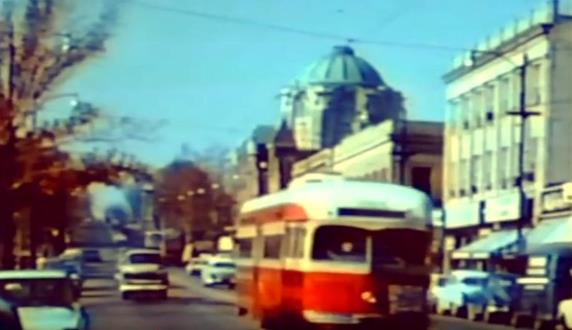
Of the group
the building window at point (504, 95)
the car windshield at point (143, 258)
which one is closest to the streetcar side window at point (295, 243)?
the car windshield at point (143, 258)

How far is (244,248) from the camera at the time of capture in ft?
121

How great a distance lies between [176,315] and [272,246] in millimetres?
11654

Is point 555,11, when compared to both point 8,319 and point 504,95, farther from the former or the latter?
point 8,319

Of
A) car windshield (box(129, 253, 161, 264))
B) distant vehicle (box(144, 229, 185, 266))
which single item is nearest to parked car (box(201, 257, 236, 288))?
car windshield (box(129, 253, 161, 264))

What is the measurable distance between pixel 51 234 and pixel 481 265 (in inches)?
1055

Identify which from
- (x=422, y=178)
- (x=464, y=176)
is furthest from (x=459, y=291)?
(x=422, y=178)

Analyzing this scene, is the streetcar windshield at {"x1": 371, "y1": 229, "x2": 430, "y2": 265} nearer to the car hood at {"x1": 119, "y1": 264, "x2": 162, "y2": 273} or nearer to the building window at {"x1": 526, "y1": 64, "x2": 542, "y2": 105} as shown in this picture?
the car hood at {"x1": 119, "y1": 264, "x2": 162, "y2": 273}

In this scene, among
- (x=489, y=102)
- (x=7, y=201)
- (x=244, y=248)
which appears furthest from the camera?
(x=489, y=102)

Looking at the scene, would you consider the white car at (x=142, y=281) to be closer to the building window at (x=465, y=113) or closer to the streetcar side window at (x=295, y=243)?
the building window at (x=465, y=113)

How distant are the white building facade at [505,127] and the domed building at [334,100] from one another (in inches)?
1535

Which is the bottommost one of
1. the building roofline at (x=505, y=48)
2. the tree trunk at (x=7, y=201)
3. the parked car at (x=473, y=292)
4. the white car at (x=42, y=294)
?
the white car at (x=42, y=294)

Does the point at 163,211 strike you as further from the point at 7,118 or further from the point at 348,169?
the point at 7,118

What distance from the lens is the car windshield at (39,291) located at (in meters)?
22.0

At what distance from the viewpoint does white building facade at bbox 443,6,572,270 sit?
6319 cm
